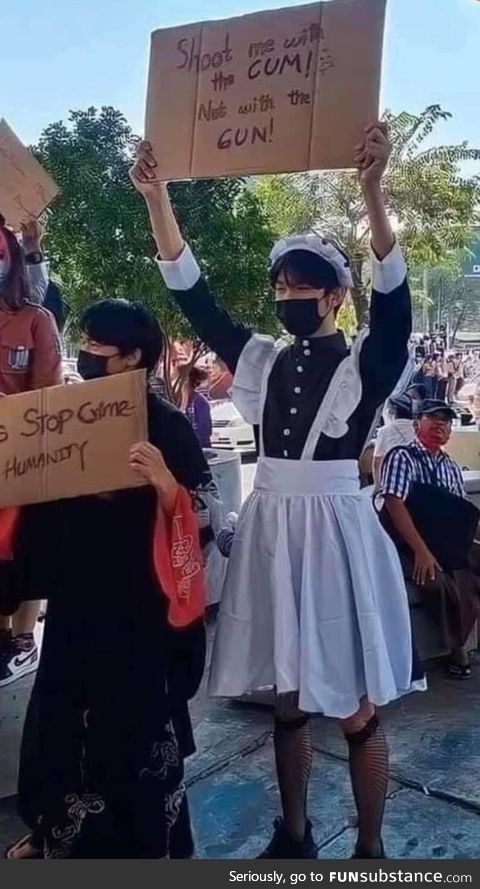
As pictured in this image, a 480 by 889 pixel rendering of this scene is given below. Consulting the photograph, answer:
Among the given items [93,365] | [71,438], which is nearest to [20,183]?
[93,365]

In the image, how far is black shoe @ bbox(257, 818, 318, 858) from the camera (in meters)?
2.14

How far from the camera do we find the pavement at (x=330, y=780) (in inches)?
90.5

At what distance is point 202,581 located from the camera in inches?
75.5

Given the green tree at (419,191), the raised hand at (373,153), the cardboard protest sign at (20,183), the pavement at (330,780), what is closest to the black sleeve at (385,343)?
the raised hand at (373,153)

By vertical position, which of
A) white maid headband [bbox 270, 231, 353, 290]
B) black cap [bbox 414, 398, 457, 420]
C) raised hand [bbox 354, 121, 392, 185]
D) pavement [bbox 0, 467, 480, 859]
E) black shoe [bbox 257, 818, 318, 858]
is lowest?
pavement [bbox 0, 467, 480, 859]

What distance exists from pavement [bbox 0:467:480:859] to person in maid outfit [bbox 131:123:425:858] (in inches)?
13.3

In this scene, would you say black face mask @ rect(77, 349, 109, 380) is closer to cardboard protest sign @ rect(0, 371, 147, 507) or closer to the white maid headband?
cardboard protest sign @ rect(0, 371, 147, 507)

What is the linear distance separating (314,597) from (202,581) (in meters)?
0.25

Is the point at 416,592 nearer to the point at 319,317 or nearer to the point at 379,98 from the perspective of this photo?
the point at 319,317

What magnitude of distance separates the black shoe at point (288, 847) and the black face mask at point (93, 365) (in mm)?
1245

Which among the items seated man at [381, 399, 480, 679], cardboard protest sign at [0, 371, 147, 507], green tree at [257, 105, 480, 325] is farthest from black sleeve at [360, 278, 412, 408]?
green tree at [257, 105, 480, 325]

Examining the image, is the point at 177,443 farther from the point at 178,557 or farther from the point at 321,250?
the point at 321,250

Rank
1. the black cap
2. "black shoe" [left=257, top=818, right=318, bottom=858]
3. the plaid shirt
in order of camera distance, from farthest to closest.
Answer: the black cap < the plaid shirt < "black shoe" [left=257, top=818, right=318, bottom=858]

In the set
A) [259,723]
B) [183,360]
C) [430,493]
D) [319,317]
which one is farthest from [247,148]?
[183,360]
